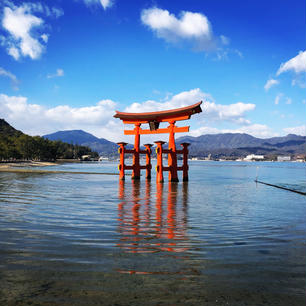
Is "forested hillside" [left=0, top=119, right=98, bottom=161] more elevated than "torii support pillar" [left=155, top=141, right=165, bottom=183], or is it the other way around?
"forested hillside" [left=0, top=119, right=98, bottom=161]

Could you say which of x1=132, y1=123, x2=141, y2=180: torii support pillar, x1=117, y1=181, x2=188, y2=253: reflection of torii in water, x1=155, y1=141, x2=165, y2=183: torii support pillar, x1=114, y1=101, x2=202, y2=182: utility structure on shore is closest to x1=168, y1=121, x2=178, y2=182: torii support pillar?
x1=114, y1=101, x2=202, y2=182: utility structure on shore

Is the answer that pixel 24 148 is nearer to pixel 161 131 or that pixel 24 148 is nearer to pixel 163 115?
pixel 161 131

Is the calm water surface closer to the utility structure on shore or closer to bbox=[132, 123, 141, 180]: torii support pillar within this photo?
the utility structure on shore

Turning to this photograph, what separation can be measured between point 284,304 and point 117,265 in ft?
7.38

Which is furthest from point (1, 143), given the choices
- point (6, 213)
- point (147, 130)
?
point (6, 213)

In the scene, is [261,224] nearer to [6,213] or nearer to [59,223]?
[59,223]

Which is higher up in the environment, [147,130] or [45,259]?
[147,130]

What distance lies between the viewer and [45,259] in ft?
13.5

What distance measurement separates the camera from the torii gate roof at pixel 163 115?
2250 cm

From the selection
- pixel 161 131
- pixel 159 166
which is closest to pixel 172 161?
pixel 159 166

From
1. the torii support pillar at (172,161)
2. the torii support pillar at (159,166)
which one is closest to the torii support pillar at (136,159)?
the torii support pillar at (159,166)

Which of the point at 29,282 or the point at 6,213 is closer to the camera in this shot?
the point at 29,282

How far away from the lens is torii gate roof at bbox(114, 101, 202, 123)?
22500 mm

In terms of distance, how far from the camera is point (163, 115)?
2427 centimetres
